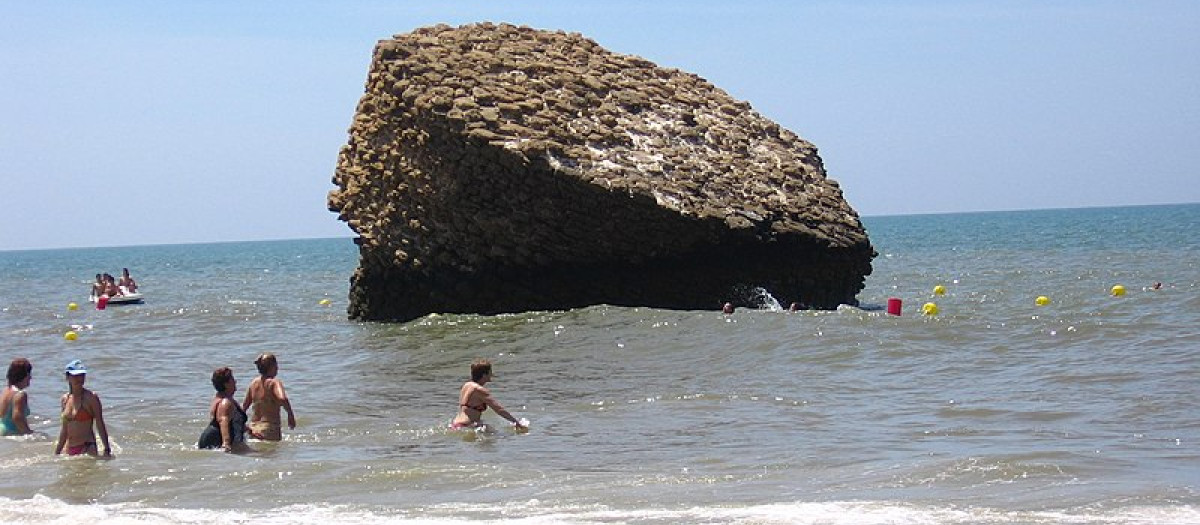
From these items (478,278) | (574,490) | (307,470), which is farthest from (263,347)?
(574,490)

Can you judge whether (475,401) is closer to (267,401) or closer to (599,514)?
(267,401)

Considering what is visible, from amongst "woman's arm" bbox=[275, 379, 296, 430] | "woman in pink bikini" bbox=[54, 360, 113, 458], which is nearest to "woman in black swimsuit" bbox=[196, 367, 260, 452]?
"woman's arm" bbox=[275, 379, 296, 430]

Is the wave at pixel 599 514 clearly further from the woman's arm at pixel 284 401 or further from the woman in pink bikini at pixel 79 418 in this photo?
the woman's arm at pixel 284 401

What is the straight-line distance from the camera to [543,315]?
22516mm

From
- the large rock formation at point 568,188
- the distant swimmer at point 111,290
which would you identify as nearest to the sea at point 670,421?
the large rock formation at point 568,188

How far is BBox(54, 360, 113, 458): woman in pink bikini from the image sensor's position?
465 inches

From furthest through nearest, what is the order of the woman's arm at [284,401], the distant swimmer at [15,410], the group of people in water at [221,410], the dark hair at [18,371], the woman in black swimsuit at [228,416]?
1. the distant swimmer at [15,410]
2. the dark hair at [18,371]
3. the woman's arm at [284,401]
4. the woman in black swimsuit at [228,416]
5. the group of people in water at [221,410]

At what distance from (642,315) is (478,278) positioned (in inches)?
118

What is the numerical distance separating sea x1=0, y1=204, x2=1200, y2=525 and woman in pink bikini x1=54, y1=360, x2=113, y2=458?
0.65 feet

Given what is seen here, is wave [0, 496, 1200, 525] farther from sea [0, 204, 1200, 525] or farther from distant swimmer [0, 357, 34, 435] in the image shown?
distant swimmer [0, 357, 34, 435]

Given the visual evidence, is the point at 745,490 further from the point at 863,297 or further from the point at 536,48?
the point at 863,297

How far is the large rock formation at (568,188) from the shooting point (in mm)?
21125

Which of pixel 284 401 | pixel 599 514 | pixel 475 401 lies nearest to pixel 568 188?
pixel 475 401

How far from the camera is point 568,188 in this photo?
2086 cm
